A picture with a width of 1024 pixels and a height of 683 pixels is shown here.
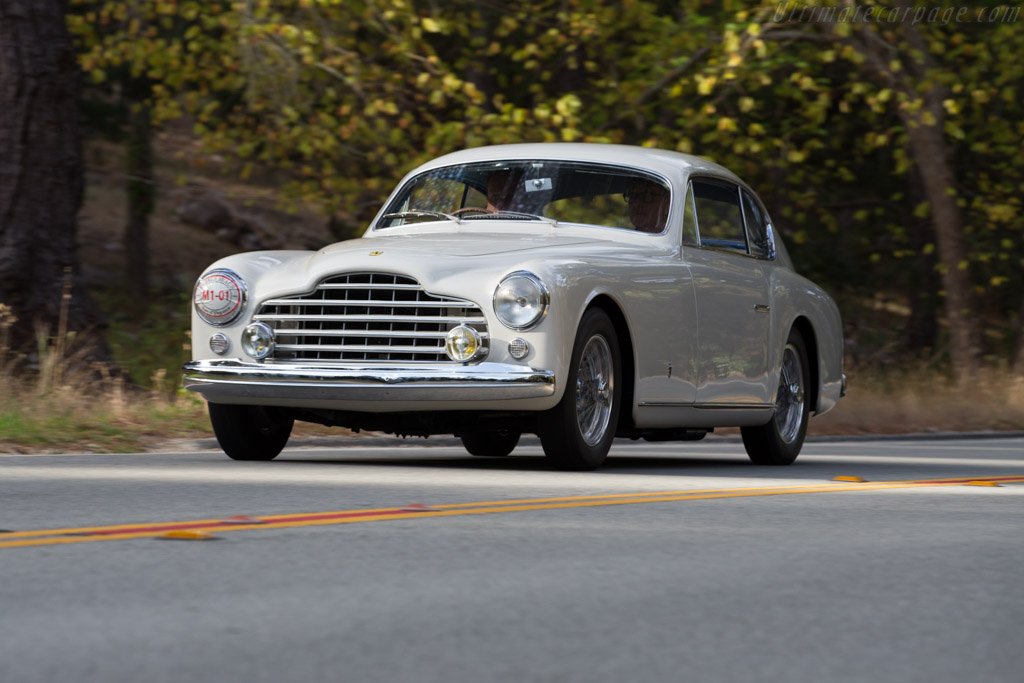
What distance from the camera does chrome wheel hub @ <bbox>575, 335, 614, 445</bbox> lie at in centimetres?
879

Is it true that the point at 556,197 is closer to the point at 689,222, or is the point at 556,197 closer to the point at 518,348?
the point at 689,222

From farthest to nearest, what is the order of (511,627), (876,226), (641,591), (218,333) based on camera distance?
(876,226) < (218,333) < (641,591) < (511,627)

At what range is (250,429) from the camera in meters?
9.29

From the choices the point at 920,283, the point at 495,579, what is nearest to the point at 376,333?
the point at 495,579

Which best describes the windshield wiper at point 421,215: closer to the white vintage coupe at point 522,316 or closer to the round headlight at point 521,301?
the white vintage coupe at point 522,316

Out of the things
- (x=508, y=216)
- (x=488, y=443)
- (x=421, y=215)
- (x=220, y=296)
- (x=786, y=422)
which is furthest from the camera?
(x=786, y=422)

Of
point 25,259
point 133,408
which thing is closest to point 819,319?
point 133,408

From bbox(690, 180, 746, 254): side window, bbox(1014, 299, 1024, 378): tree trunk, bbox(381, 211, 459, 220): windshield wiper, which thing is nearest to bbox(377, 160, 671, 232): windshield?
bbox(381, 211, 459, 220): windshield wiper

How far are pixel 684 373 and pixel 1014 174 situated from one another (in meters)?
15.4

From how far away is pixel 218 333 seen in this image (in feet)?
29.2

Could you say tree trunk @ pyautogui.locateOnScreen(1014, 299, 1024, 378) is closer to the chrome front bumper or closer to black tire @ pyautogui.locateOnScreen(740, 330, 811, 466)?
black tire @ pyautogui.locateOnScreen(740, 330, 811, 466)

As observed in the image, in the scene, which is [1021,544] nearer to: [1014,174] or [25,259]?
[25,259]

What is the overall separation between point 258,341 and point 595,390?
185 centimetres

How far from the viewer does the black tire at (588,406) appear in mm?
8555
